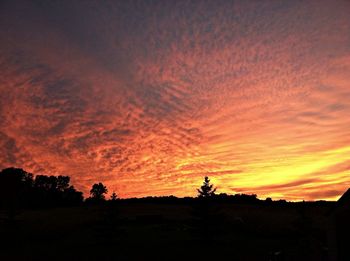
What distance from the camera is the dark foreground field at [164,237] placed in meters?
42.3

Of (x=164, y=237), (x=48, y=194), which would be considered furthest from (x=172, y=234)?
(x=48, y=194)

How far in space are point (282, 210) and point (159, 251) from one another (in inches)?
1970

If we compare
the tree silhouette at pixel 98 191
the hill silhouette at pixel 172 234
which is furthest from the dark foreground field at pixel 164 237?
the tree silhouette at pixel 98 191

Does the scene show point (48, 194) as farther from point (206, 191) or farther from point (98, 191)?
point (206, 191)

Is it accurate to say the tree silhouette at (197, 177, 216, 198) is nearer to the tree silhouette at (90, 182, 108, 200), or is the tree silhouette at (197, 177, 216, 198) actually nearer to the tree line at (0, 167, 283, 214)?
the tree line at (0, 167, 283, 214)

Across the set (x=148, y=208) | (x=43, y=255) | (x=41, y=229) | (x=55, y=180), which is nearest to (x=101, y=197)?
(x=55, y=180)

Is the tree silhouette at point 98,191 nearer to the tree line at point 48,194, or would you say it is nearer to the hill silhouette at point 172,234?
the tree line at point 48,194

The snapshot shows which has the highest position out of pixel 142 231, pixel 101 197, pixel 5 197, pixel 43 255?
pixel 101 197

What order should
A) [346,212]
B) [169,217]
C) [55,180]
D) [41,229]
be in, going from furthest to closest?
1. [55,180]
2. [169,217]
3. [41,229]
4. [346,212]

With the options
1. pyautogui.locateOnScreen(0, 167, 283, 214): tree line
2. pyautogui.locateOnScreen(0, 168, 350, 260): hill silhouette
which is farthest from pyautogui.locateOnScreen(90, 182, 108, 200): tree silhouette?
pyautogui.locateOnScreen(0, 168, 350, 260): hill silhouette

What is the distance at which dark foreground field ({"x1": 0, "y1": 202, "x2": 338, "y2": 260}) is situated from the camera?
139 feet

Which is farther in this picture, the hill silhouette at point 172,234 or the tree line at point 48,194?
the tree line at point 48,194

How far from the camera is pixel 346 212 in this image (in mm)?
25109

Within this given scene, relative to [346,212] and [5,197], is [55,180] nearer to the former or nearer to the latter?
[5,197]
